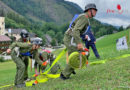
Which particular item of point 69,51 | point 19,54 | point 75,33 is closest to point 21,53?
point 19,54

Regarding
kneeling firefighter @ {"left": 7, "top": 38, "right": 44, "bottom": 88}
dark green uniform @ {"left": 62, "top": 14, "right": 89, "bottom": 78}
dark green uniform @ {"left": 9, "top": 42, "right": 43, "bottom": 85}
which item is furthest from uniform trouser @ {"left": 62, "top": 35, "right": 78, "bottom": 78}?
dark green uniform @ {"left": 9, "top": 42, "right": 43, "bottom": 85}

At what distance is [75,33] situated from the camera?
583 centimetres

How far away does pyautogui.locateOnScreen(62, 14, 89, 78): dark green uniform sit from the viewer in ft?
19.1

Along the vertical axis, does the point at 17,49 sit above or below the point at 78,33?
below

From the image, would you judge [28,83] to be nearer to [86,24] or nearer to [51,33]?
[86,24]

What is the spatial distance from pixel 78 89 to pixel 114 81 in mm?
954

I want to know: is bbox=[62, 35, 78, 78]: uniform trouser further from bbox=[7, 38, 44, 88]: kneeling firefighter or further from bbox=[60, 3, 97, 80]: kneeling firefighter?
bbox=[7, 38, 44, 88]: kneeling firefighter

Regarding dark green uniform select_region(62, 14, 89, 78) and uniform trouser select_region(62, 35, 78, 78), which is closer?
dark green uniform select_region(62, 14, 89, 78)

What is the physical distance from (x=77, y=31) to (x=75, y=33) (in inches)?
3.4

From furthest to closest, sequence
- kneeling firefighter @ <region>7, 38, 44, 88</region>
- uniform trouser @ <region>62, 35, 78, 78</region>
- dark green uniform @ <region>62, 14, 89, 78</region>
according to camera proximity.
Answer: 1. kneeling firefighter @ <region>7, 38, 44, 88</region>
2. uniform trouser @ <region>62, 35, 78, 78</region>
3. dark green uniform @ <region>62, 14, 89, 78</region>

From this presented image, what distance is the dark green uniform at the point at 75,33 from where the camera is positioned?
5832mm

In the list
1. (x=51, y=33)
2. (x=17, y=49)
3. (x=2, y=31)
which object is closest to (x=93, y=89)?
(x=17, y=49)

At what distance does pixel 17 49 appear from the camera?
7.27 metres

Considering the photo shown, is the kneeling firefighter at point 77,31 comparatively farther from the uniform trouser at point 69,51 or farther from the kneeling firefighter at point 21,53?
the kneeling firefighter at point 21,53
